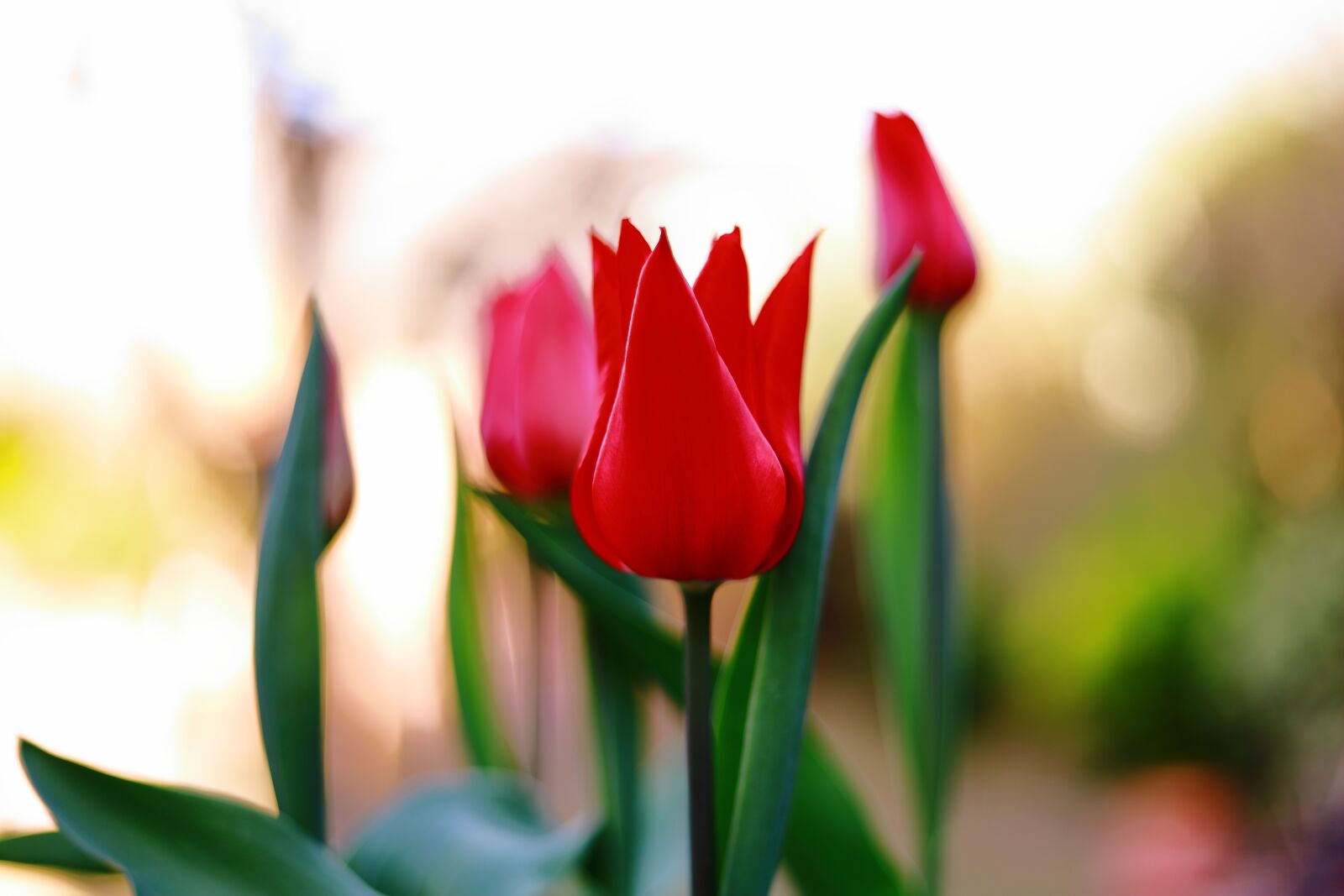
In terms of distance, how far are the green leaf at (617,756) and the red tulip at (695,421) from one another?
11 cm

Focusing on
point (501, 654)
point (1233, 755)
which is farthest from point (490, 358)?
point (1233, 755)

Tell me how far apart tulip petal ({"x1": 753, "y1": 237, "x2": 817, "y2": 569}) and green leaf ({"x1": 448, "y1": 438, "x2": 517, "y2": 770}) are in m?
0.20

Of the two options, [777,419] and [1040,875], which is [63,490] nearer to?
[1040,875]

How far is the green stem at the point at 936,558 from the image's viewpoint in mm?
291

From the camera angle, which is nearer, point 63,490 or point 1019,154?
point 63,490

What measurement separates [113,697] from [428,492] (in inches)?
32.6

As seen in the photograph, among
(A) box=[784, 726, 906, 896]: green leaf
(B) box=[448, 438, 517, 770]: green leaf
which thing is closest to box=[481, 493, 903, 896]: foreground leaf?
(A) box=[784, 726, 906, 896]: green leaf

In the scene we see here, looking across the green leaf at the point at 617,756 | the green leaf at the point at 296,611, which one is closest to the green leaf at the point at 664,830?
the green leaf at the point at 617,756

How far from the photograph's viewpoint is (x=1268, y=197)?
2877mm

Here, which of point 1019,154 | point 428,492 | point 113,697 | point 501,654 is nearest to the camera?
point 501,654

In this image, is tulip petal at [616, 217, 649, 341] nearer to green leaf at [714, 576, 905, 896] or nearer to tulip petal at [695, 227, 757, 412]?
tulip petal at [695, 227, 757, 412]

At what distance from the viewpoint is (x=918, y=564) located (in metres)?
0.31

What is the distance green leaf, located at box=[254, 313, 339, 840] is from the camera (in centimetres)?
26

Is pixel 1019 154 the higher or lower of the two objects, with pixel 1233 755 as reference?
higher
